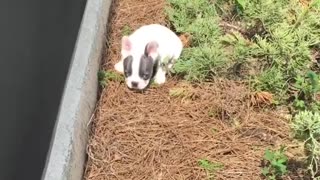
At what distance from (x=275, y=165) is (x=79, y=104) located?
1.25 meters

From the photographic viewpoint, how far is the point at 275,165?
11.0ft

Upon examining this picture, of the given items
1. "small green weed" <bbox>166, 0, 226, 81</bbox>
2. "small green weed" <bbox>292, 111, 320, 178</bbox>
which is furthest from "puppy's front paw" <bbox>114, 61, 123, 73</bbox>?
"small green weed" <bbox>292, 111, 320, 178</bbox>

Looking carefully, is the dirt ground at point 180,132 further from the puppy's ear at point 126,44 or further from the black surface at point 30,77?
the black surface at point 30,77

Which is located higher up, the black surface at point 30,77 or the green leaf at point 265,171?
the black surface at point 30,77

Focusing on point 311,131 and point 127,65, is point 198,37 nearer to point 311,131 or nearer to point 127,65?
point 127,65

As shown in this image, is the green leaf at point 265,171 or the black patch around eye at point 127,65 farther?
the black patch around eye at point 127,65

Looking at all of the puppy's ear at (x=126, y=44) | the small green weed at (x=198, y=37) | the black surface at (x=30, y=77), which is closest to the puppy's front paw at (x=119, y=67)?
the puppy's ear at (x=126, y=44)

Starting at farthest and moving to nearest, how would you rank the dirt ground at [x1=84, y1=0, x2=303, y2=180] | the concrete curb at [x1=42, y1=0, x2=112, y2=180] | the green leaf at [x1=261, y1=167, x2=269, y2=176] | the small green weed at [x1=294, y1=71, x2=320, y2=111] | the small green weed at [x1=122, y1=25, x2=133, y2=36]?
the small green weed at [x1=122, y1=25, x2=133, y2=36], the small green weed at [x1=294, y1=71, x2=320, y2=111], the dirt ground at [x1=84, y1=0, x2=303, y2=180], the green leaf at [x1=261, y1=167, x2=269, y2=176], the concrete curb at [x1=42, y1=0, x2=112, y2=180]

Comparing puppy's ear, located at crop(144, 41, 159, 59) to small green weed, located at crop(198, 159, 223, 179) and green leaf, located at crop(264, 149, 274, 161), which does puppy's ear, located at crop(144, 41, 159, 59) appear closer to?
small green weed, located at crop(198, 159, 223, 179)

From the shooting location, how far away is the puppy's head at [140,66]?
13.1 feet

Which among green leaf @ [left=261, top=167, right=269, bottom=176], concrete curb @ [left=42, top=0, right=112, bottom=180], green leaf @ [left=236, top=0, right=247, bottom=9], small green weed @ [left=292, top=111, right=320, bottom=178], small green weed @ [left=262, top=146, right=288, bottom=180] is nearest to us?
small green weed @ [left=292, top=111, right=320, bottom=178]

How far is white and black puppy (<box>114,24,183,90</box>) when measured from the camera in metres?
4.01

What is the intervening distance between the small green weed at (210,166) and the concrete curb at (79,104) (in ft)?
2.43

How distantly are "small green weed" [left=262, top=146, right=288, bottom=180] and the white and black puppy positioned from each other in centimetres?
106
